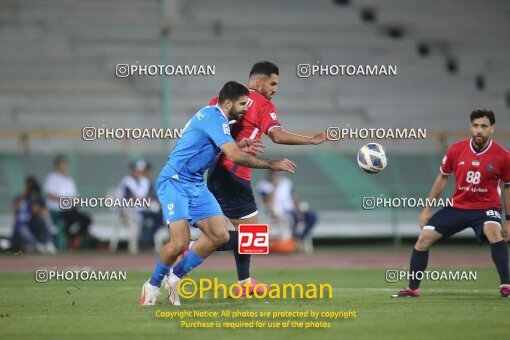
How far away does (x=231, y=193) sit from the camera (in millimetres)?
10969

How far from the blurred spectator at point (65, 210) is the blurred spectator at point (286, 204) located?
12.9ft

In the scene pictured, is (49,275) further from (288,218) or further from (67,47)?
(67,47)

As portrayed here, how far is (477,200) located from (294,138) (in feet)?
7.21

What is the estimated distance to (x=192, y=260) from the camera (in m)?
9.89

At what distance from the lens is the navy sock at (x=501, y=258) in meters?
10.4

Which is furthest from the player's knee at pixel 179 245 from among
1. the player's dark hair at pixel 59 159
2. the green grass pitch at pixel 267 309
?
the player's dark hair at pixel 59 159

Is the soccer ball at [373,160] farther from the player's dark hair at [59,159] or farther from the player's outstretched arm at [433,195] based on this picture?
the player's dark hair at [59,159]

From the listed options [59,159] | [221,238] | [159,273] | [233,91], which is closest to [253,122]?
[233,91]

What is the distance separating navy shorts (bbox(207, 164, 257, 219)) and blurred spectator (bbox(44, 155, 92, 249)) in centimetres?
1013

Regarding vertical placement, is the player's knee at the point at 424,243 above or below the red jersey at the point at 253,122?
below

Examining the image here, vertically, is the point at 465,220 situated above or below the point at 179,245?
above

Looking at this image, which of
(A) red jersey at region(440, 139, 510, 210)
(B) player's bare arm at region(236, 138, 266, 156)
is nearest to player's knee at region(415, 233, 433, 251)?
(A) red jersey at region(440, 139, 510, 210)

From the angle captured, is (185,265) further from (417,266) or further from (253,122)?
(417,266)

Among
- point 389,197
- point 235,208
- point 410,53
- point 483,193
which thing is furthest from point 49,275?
point 410,53
